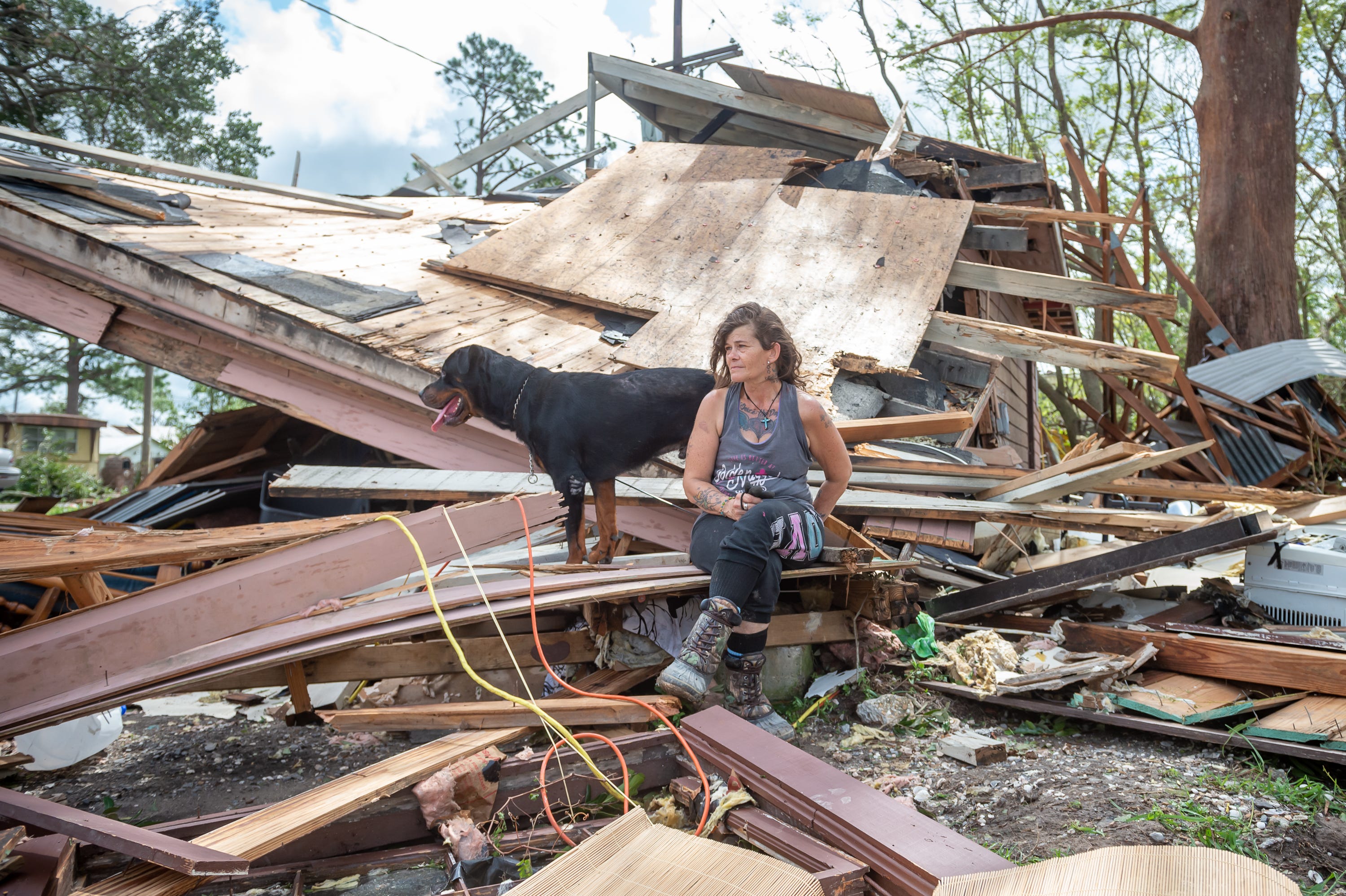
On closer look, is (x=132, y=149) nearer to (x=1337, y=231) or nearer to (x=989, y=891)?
(x=989, y=891)

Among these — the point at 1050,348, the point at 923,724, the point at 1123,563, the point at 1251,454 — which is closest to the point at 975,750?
the point at 923,724

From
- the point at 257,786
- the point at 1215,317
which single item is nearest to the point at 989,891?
the point at 257,786

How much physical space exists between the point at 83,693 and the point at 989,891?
2.98 meters

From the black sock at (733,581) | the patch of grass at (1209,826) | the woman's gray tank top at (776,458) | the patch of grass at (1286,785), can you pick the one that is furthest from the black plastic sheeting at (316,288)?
the patch of grass at (1286,785)

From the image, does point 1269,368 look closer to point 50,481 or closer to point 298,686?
point 298,686

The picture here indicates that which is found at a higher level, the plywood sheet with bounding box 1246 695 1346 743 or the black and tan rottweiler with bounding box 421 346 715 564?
the black and tan rottweiler with bounding box 421 346 715 564

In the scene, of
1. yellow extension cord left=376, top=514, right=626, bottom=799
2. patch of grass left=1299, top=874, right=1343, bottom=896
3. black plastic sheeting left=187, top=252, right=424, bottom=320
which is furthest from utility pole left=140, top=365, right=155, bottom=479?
patch of grass left=1299, top=874, right=1343, bottom=896

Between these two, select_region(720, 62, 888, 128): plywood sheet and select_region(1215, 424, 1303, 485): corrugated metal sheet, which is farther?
select_region(1215, 424, 1303, 485): corrugated metal sheet

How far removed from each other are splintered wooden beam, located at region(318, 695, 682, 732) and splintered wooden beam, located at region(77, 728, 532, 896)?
127mm

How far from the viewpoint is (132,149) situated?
22234 mm

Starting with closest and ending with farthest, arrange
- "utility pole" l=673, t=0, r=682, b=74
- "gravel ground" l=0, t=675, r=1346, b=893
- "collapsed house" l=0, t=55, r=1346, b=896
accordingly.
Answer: "gravel ground" l=0, t=675, r=1346, b=893 < "collapsed house" l=0, t=55, r=1346, b=896 < "utility pole" l=673, t=0, r=682, b=74

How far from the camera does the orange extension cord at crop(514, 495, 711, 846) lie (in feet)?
8.85

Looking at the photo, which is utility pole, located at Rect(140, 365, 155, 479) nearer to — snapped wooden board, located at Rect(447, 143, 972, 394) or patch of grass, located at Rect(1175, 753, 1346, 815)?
snapped wooden board, located at Rect(447, 143, 972, 394)

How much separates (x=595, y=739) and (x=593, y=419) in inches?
75.0
